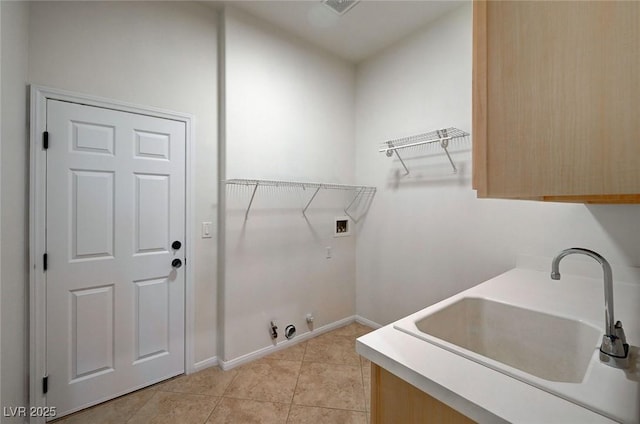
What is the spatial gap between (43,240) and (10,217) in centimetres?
26

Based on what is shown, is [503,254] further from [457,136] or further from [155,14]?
[155,14]

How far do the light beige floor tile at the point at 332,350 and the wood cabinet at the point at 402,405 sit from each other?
1561mm

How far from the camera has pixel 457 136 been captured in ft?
6.95

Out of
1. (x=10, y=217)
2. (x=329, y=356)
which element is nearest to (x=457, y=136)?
(x=329, y=356)

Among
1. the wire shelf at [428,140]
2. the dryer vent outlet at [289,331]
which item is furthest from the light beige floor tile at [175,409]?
the wire shelf at [428,140]

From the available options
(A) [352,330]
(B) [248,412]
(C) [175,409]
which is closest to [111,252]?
(C) [175,409]

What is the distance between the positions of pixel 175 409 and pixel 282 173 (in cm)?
189

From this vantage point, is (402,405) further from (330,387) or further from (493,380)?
(330,387)

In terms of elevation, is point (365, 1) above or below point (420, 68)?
above

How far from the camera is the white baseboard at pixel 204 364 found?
2135mm

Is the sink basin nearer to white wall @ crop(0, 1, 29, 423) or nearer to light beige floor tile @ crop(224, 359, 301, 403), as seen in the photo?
light beige floor tile @ crop(224, 359, 301, 403)

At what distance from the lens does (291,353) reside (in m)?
2.45

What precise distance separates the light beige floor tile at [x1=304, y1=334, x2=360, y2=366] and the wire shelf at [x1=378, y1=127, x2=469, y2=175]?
173 cm

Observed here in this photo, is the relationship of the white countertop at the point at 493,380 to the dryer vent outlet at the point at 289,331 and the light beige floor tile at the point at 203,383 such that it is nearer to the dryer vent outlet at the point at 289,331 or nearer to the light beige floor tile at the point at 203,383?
the light beige floor tile at the point at 203,383
